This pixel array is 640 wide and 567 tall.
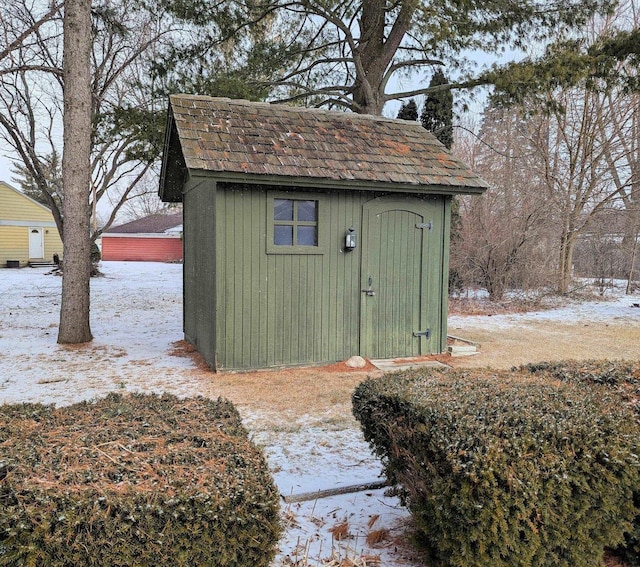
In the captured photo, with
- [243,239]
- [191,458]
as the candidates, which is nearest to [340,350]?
[243,239]

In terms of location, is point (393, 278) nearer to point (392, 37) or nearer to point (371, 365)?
point (371, 365)

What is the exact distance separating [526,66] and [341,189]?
5311 millimetres

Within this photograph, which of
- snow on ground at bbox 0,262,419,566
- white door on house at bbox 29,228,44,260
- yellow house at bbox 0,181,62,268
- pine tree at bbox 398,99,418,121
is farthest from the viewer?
white door on house at bbox 29,228,44,260

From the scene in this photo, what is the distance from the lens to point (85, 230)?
26.9ft

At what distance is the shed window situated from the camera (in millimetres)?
6473

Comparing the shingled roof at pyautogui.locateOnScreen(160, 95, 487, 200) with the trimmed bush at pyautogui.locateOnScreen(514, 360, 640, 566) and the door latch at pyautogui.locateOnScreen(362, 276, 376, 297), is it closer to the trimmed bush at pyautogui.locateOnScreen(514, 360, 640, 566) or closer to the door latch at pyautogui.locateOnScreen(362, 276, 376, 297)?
the door latch at pyautogui.locateOnScreen(362, 276, 376, 297)

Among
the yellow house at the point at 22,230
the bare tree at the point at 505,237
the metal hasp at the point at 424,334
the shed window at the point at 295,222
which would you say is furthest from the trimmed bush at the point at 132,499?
the yellow house at the point at 22,230

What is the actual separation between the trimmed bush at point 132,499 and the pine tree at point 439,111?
12192 millimetres

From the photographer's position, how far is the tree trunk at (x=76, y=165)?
796 cm

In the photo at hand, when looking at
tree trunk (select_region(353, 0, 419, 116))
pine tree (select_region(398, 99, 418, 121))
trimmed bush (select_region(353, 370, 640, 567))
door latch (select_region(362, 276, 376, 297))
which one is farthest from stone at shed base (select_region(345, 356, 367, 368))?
pine tree (select_region(398, 99, 418, 121))

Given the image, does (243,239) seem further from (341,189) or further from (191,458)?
(191,458)

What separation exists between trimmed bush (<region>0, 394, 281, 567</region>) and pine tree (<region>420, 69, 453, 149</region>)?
12192 millimetres

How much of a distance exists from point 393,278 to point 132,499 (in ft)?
19.3

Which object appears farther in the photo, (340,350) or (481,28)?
(481,28)
